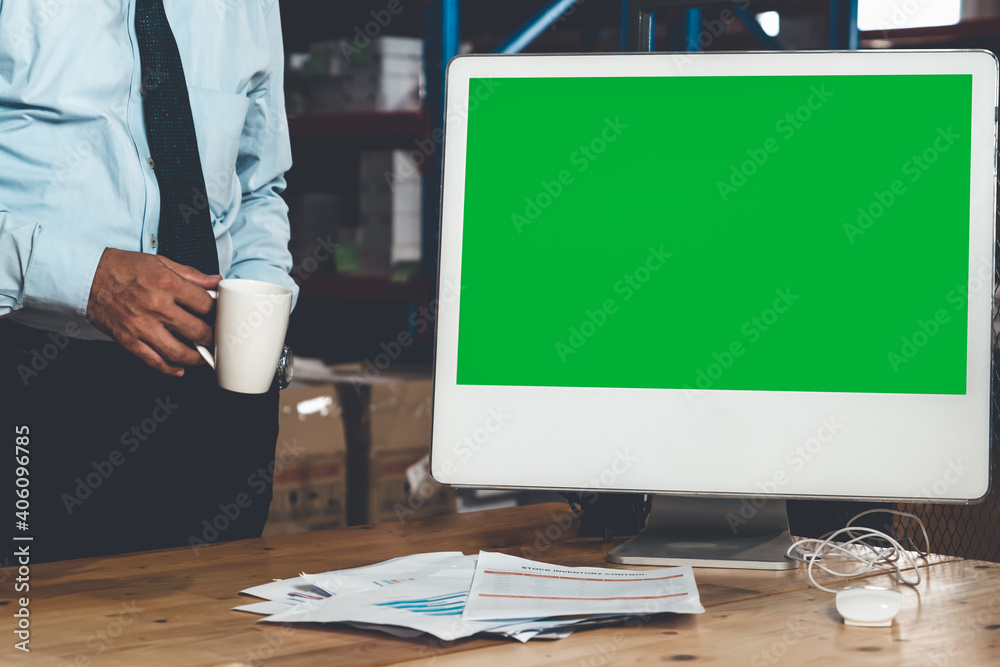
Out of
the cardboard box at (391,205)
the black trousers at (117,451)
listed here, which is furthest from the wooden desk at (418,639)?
the cardboard box at (391,205)

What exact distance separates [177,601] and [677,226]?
20.7 inches

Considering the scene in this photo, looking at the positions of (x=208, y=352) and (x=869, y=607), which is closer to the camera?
(x=869, y=607)

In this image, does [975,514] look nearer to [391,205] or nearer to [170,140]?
[170,140]

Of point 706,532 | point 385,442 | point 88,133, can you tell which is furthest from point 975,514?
point 385,442

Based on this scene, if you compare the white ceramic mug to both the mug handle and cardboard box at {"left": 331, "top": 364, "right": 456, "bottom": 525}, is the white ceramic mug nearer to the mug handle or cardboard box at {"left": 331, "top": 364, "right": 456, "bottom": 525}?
the mug handle

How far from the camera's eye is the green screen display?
2.77ft

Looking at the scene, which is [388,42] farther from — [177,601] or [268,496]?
[177,601]

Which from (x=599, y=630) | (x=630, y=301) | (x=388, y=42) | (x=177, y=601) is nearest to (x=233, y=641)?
(x=177, y=601)

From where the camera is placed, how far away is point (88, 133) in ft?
3.54

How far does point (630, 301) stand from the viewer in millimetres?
861

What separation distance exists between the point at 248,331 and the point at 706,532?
47 cm

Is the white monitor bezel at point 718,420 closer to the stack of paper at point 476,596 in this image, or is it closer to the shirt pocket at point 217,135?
the stack of paper at point 476,596

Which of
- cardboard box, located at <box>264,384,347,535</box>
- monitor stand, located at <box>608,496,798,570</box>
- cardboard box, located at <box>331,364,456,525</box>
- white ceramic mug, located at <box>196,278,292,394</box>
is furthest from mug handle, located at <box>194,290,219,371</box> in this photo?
cardboard box, located at <box>331,364,456,525</box>

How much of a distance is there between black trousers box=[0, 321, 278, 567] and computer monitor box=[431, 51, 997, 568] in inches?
19.0
